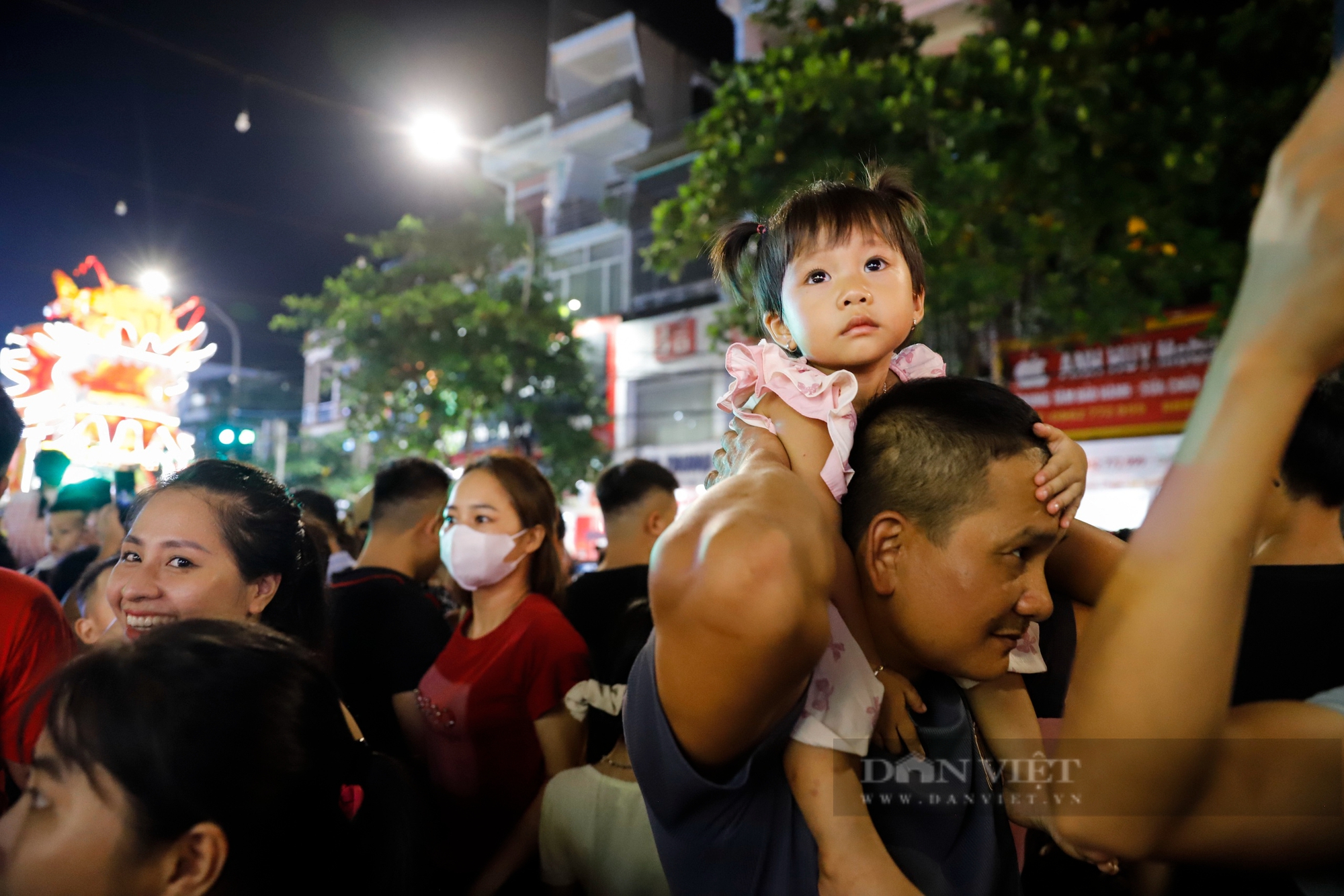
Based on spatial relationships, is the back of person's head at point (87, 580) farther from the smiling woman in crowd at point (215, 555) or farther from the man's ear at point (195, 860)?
the man's ear at point (195, 860)

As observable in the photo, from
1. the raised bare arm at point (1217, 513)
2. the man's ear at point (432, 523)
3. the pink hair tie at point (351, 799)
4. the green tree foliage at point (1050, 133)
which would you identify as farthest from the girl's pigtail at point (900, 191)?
the green tree foliage at point (1050, 133)

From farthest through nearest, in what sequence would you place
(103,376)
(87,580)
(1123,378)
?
(1123,378) → (103,376) → (87,580)

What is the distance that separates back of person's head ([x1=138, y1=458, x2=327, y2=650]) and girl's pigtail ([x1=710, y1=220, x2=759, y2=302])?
149cm

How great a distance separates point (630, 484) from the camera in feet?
14.4

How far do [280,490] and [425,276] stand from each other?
16.1 meters

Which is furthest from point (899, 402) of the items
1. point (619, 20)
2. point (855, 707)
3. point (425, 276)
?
point (619, 20)

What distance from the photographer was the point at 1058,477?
4.24 feet

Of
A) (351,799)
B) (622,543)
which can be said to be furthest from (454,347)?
(351,799)

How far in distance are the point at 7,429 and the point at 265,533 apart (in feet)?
3.20

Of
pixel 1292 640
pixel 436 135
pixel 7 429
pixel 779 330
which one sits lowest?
pixel 1292 640

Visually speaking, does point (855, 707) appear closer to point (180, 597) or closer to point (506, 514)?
point (180, 597)

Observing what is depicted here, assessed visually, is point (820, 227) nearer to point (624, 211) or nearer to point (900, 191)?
point (900, 191)

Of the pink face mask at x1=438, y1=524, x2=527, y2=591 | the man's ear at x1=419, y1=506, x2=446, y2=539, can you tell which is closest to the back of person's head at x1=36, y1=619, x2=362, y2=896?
the pink face mask at x1=438, y1=524, x2=527, y2=591

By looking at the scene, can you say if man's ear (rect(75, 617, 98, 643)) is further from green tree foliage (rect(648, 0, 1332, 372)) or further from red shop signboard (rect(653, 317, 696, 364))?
red shop signboard (rect(653, 317, 696, 364))
